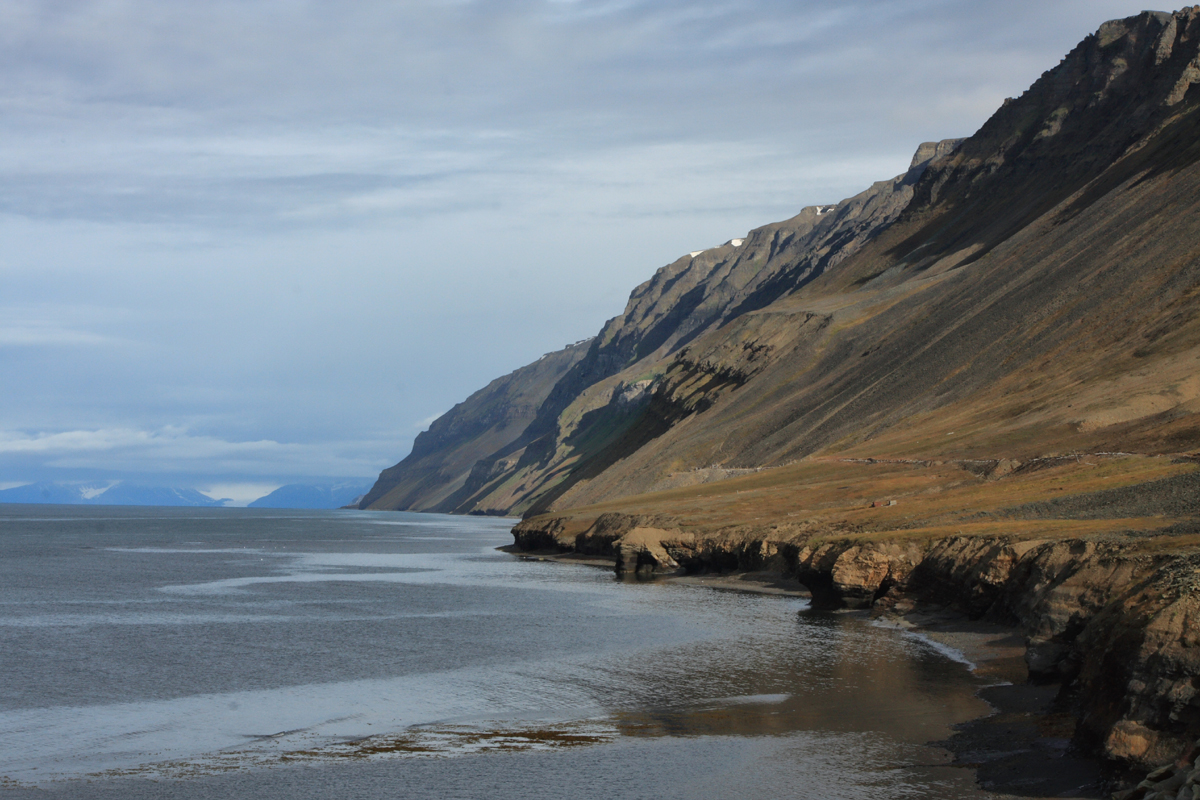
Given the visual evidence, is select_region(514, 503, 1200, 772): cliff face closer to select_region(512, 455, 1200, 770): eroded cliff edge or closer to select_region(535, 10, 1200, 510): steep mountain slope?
select_region(512, 455, 1200, 770): eroded cliff edge

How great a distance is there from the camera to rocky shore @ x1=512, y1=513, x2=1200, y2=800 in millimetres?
22000

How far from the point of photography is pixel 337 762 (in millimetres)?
28750

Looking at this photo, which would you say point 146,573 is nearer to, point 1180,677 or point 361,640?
point 361,640

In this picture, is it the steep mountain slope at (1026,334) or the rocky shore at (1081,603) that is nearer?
the rocky shore at (1081,603)

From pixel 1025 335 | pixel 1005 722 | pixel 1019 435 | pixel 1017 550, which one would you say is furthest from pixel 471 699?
pixel 1025 335

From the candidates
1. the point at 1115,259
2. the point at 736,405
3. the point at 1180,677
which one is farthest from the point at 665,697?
the point at 736,405

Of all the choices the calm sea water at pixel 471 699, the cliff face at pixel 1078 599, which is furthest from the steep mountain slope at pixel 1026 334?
the calm sea water at pixel 471 699

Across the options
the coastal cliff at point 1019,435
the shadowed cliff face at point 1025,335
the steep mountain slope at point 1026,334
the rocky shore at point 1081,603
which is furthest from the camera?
the shadowed cliff face at point 1025,335

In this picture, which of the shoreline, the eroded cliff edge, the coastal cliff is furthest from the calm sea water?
the coastal cliff

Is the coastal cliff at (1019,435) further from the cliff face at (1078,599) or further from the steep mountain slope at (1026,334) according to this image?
the steep mountain slope at (1026,334)

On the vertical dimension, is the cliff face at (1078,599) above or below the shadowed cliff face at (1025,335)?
below

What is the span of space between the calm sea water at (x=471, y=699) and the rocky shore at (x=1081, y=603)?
2.93m

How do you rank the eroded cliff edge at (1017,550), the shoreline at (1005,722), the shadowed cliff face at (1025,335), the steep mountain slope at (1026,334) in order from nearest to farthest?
the eroded cliff edge at (1017,550) → the shoreline at (1005,722) → the steep mountain slope at (1026,334) → the shadowed cliff face at (1025,335)

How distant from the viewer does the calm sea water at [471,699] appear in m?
26.9
